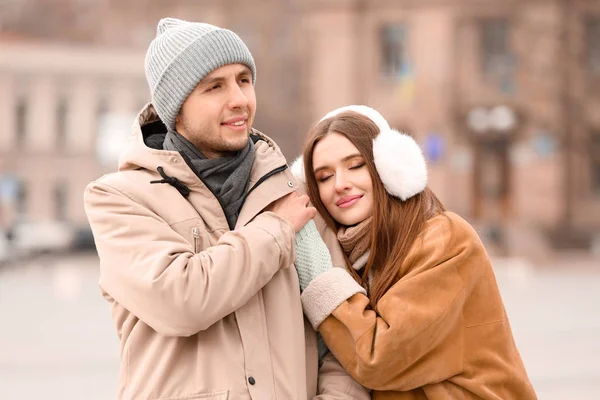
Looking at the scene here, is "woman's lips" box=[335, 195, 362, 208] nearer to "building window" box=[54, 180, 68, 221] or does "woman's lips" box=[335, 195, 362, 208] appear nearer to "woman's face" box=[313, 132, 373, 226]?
"woman's face" box=[313, 132, 373, 226]

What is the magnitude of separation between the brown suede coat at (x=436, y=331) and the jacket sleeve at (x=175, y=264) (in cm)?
40

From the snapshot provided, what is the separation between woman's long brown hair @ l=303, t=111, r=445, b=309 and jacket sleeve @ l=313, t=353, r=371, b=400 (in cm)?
26

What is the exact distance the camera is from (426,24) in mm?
37438

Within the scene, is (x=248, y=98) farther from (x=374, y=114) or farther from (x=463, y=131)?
(x=463, y=131)

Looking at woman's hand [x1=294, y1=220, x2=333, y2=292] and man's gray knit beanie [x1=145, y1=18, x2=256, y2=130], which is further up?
man's gray knit beanie [x1=145, y1=18, x2=256, y2=130]

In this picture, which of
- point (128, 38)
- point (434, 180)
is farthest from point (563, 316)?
point (128, 38)

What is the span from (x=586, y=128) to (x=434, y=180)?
6622mm

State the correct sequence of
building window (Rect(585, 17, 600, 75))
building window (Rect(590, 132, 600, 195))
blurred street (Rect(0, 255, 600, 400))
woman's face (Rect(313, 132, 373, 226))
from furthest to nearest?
building window (Rect(585, 17, 600, 75))
building window (Rect(590, 132, 600, 195))
blurred street (Rect(0, 255, 600, 400))
woman's face (Rect(313, 132, 373, 226))

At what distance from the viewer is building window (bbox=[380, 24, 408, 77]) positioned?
37.9 meters

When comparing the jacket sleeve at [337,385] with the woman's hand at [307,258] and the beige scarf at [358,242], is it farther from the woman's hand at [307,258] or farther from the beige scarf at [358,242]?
the beige scarf at [358,242]

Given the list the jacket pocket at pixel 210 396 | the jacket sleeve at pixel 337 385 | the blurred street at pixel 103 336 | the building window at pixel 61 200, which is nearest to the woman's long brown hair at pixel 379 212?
the jacket sleeve at pixel 337 385

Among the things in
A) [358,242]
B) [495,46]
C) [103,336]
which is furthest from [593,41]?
[358,242]

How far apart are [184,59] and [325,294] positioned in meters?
0.97

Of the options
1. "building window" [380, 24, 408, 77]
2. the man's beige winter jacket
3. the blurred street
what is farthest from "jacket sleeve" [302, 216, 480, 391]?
"building window" [380, 24, 408, 77]
